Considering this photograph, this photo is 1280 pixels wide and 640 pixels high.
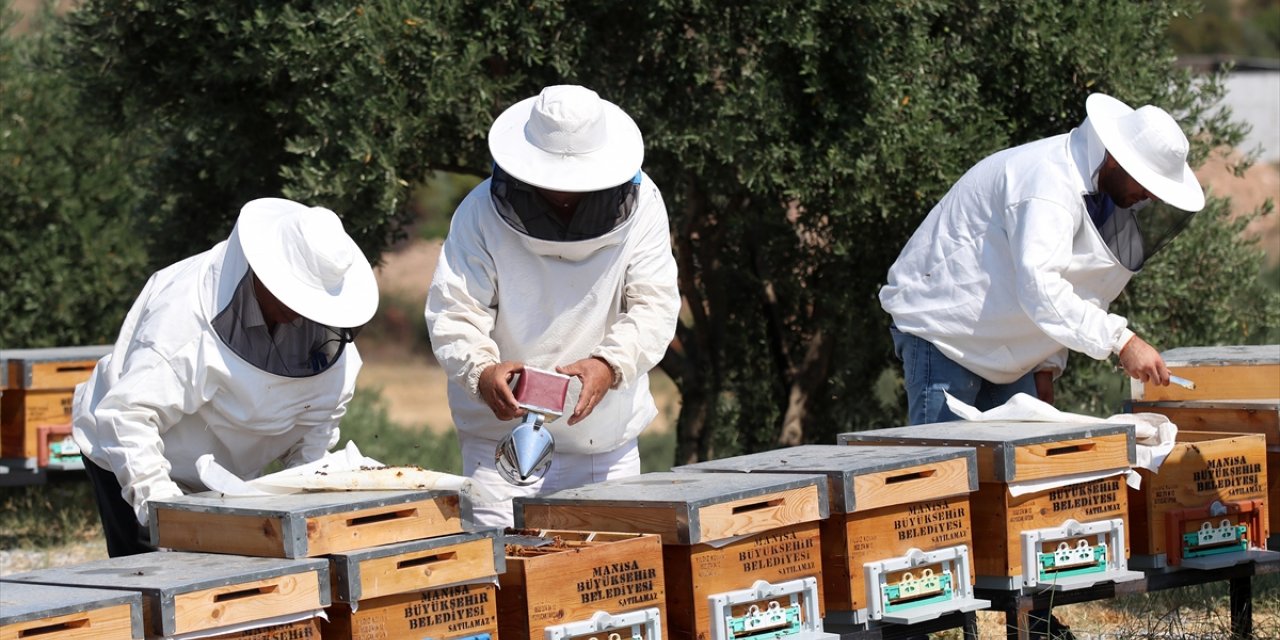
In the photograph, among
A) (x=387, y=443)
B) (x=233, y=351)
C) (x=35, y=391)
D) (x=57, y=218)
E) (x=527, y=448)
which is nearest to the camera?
(x=527, y=448)

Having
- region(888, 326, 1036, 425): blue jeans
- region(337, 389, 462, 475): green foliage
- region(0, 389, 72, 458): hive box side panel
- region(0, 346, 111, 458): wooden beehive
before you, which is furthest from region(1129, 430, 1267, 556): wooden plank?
region(337, 389, 462, 475): green foliage

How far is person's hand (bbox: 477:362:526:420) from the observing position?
388 cm

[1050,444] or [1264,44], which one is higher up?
[1264,44]

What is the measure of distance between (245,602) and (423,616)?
42 centimetres

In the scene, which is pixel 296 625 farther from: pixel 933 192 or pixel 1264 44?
pixel 1264 44

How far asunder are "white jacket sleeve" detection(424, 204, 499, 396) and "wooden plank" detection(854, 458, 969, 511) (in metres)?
1.04

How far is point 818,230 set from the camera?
838 cm

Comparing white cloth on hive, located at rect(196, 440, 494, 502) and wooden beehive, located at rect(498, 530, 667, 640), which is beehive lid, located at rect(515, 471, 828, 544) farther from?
white cloth on hive, located at rect(196, 440, 494, 502)

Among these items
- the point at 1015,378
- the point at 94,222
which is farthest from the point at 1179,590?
the point at 94,222

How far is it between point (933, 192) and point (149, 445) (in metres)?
4.54

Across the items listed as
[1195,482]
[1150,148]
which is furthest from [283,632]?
[1150,148]

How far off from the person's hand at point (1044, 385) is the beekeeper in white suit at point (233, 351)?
2343mm

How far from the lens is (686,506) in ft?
11.6

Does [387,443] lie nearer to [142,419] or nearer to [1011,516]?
[142,419]
